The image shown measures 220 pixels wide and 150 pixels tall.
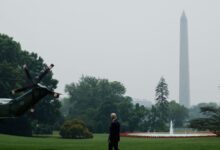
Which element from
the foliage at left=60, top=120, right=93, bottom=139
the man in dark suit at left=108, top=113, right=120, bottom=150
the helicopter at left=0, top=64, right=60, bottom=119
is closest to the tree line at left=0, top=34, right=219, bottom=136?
the foliage at left=60, top=120, right=93, bottom=139

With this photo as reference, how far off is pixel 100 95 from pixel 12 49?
43793 mm

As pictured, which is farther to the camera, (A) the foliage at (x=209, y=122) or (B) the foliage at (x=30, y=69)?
(B) the foliage at (x=30, y=69)

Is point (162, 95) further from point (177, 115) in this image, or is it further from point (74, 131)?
point (74, 131)

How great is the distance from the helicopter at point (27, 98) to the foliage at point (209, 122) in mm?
19776

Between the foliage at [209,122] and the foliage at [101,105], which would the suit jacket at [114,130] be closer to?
the foliage at [209,122]

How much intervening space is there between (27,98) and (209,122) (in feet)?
72.2

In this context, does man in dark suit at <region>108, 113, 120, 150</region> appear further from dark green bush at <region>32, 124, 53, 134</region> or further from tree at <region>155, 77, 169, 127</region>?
tree at <region>155, 77, 169, 127</region>

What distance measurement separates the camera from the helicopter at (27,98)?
115 ft

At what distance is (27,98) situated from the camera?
35.8m

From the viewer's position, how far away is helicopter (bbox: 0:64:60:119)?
34.9 meters

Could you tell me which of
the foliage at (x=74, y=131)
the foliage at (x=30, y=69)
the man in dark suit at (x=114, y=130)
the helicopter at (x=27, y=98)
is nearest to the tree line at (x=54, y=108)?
the foliage at (x=30, y=69)

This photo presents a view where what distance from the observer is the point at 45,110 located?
80.6 m

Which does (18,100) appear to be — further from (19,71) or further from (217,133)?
(19,71)

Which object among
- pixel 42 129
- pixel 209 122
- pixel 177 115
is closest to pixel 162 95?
pixel 177 115
